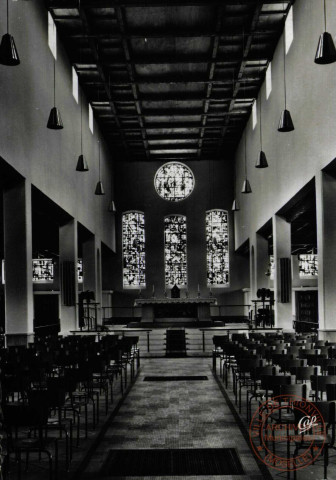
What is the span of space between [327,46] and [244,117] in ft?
62.7

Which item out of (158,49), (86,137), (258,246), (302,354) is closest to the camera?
(302,354)

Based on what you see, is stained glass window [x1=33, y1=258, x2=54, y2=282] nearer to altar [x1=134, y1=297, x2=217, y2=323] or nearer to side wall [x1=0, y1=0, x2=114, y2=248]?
altar [x1=134, y1=297, x2=217, y2=323]

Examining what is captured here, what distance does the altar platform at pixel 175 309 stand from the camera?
84.1 ft

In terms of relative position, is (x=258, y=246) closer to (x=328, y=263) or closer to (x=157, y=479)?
(x=328, y=263)

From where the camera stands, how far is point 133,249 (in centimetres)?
3491

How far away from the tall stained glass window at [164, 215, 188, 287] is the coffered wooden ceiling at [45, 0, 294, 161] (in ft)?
16.5

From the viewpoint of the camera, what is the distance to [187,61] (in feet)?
68.5

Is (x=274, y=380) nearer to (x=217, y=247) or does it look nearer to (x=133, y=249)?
(x=217, y=247)

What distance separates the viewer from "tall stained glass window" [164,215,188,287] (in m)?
34.6

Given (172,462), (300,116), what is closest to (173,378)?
(300,116)

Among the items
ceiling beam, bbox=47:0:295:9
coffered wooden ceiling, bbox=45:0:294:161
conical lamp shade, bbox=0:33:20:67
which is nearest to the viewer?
conical lamp shade, bbox=0:33:20:67

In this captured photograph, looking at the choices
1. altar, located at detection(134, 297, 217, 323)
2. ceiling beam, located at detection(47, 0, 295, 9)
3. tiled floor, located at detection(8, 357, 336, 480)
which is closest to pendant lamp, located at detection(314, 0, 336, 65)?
tiled floor, located at detection(8, 357, 336, 480)

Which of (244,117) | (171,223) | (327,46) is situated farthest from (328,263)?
(171,223)

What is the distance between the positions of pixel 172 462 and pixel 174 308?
19.3m
